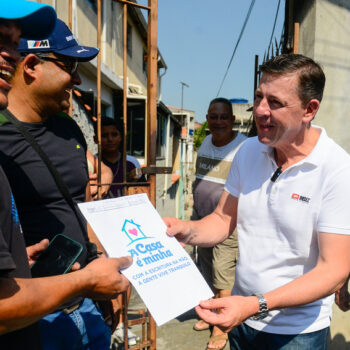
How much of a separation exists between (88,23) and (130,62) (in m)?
5.06

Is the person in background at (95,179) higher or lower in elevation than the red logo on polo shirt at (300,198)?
lower

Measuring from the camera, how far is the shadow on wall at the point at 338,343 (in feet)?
9.20

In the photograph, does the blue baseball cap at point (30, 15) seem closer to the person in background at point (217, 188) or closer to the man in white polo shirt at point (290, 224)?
the man in white polo shirt at point (290, 224)

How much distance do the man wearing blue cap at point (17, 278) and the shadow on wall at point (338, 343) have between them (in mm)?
2450

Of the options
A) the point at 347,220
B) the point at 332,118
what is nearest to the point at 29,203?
the point at 347,220

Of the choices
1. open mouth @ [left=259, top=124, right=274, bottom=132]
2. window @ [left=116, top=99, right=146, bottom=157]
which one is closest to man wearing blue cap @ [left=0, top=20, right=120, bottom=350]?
open mouth @ [left=259, top=124, right=274, bottom=132]

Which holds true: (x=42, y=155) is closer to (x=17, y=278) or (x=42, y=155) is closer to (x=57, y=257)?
(x=57, y=257)

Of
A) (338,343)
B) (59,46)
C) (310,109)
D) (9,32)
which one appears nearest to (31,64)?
(59,46)

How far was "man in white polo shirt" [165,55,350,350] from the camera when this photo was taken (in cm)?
136

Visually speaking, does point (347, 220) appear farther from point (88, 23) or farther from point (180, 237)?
point (88, 23)

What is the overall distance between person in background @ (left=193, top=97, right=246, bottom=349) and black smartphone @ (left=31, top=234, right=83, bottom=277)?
2.20 metres

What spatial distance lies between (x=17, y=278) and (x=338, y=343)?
9.32ft

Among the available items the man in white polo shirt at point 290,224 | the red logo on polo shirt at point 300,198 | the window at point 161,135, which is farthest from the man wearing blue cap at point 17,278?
the window at point 161,135

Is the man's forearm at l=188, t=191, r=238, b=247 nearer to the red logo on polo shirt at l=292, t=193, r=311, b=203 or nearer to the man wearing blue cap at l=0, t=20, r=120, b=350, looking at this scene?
the red logo on polo shirt at l=292, t=193, r=311, b=203
